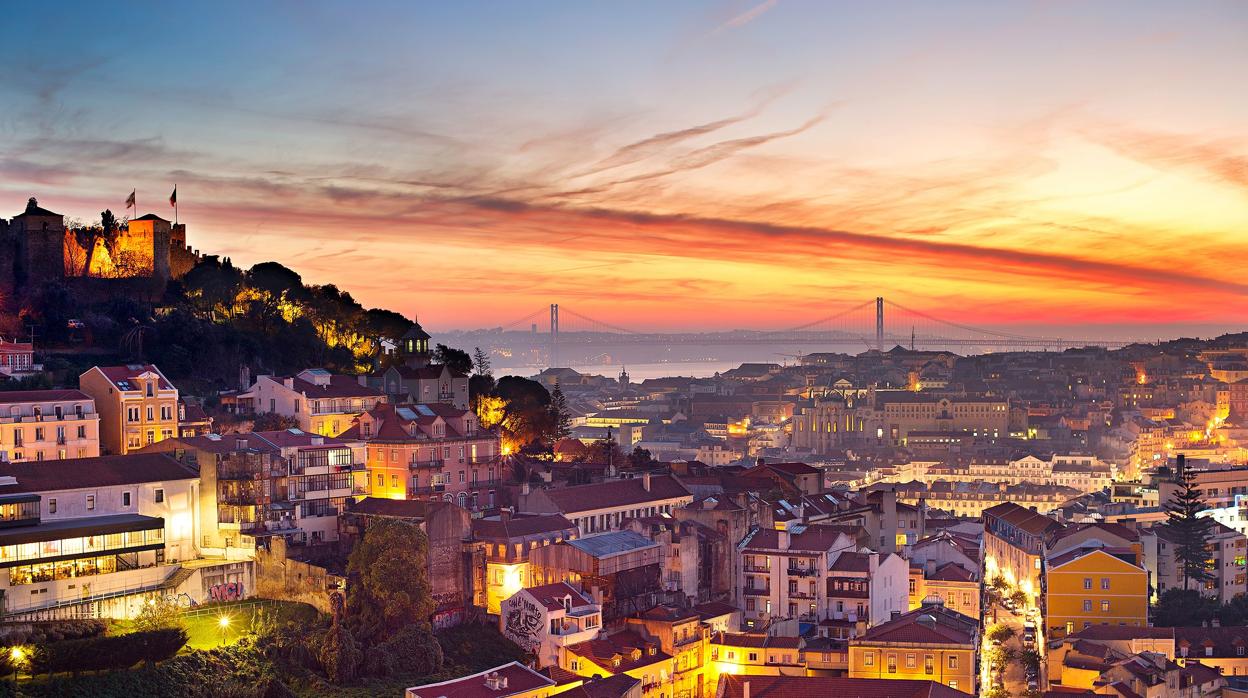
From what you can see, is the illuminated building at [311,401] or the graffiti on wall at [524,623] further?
the illuminated building at [311,401]

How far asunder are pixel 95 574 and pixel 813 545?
13671mm

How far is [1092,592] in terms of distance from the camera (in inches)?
1106

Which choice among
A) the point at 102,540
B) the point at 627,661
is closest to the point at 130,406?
the point at 102,540

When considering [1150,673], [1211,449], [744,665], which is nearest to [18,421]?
[744,665]

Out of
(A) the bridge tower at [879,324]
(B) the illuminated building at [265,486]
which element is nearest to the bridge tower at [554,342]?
(A) the bridge tower at [879,324]

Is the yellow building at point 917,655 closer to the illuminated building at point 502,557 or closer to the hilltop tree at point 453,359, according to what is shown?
the illuminated building at point 502,557

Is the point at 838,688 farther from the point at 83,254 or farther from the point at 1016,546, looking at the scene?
the point at 83,254

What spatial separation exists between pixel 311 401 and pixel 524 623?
8952 millimetres

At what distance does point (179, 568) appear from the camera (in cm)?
2042

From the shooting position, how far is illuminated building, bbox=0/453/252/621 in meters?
18.7

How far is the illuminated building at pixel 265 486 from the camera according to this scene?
2211 centimetres

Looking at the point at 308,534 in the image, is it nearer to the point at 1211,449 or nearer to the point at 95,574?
the point at 95,574

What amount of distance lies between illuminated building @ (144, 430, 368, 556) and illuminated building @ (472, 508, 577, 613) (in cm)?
279

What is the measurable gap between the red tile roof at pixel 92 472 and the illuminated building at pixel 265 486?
1.71ft
